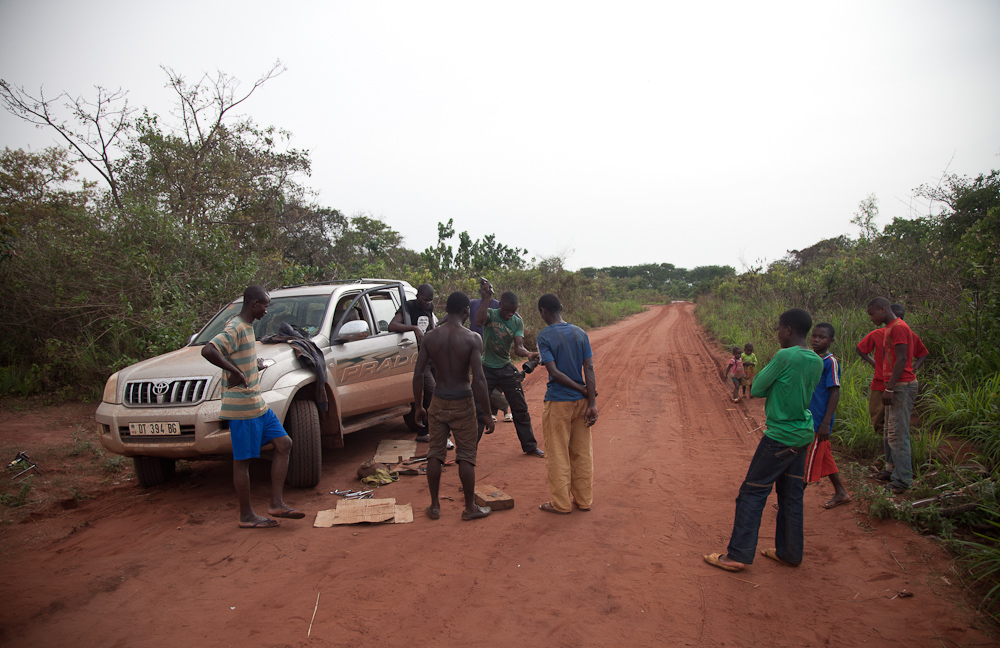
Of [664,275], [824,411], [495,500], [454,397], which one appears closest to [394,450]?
[495,500]

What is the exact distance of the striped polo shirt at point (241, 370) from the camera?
4180 millimetres

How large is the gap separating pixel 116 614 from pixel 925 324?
940cm

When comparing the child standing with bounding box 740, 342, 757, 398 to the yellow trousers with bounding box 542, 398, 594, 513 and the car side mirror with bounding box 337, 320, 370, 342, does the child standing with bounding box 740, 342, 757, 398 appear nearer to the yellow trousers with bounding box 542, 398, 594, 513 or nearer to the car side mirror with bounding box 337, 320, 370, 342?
the yellow trousers with bounding box 542, 398, 594, 513

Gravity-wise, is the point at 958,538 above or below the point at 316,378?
below

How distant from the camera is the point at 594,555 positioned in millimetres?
3961

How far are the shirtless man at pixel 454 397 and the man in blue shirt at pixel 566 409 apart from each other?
608 millimetres

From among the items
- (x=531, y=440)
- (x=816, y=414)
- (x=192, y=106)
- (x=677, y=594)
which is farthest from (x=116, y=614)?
(x=192, y=106)

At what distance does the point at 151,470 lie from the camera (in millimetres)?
5285

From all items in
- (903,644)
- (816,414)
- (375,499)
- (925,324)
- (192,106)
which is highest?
(192,106)

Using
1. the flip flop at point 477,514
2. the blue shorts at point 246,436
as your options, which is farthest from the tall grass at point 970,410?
the blue shorts at point 246,436

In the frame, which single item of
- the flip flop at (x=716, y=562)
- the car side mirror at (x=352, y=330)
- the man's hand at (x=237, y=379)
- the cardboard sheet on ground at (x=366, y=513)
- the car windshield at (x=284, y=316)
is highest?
the car windshield at (x=284, y=316)

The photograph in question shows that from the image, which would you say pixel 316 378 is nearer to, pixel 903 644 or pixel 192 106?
pixel 903 644

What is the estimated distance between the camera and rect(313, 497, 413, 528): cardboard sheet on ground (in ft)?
14.8

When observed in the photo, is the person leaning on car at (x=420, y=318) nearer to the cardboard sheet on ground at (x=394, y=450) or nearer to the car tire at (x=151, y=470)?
the cardboard sheet on ground at (x=394, y=450)
